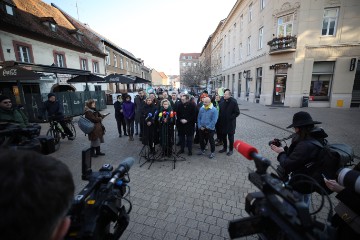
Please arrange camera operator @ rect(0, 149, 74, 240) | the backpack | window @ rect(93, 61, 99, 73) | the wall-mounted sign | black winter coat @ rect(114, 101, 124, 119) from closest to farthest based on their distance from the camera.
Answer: camera operator @ rect(0, 149, 74, 240) < the backpack < black winter coat @ rect(114, 101, 124, 119) < the wall-mounted sign < window @ rect(93, 61, 99, 73)

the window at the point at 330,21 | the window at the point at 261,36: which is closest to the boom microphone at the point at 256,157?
the window at the point at 330,21

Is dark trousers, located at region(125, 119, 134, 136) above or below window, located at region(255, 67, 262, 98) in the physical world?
below

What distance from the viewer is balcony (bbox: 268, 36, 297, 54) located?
1409 cm

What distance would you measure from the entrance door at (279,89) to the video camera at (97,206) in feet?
56.4

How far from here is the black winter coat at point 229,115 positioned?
5465 millimetres

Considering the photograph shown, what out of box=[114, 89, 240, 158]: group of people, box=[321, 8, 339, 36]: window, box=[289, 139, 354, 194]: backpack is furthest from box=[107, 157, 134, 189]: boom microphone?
box=[321, 8, 339, 36]: window

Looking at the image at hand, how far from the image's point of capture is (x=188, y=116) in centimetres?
562

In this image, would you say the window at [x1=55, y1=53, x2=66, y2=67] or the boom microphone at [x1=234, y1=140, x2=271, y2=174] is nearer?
the boom microphone at [x1=234, y1=140, x2=271, y2=174]

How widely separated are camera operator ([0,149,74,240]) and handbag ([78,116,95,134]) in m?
4.56

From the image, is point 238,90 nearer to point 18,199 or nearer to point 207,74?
point 207,74

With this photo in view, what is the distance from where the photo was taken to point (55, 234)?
2.67 ft

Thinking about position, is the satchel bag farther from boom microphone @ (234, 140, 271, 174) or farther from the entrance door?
the entrance door

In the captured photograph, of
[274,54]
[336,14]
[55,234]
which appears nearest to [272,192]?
[55,234]

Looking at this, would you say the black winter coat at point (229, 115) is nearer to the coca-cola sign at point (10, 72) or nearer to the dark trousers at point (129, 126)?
the dark trousers at point (129, 126)
